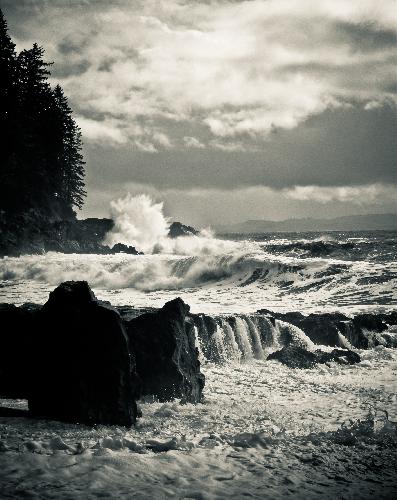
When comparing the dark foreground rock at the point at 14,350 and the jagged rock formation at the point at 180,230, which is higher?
the jagged rock formation at the point at 180,230

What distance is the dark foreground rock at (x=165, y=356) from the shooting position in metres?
9.16

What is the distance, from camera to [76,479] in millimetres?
4875

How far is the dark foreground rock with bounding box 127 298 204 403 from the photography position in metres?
9.16

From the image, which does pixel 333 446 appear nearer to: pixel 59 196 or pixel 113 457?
pixel 113 457

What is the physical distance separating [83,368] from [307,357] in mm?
7242

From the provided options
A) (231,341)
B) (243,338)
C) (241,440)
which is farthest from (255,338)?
(241,440)

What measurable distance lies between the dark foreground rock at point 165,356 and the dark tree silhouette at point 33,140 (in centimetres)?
3052

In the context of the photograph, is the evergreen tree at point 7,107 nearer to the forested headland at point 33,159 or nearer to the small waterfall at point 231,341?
the forested headland at point 33,159

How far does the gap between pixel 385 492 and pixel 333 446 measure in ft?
4.45

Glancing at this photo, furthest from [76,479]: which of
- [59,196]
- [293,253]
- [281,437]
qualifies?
[59,196]

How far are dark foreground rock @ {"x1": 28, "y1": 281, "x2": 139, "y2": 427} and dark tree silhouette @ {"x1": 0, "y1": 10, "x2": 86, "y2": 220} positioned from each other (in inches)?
1255

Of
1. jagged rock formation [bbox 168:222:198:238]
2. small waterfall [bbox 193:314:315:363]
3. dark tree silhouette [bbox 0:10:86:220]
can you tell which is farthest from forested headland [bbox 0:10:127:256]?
jagged rock formation [bbox 168:222:198:238]

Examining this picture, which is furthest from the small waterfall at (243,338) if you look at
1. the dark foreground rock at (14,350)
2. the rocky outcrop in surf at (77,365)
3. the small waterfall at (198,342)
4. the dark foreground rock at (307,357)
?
the dark foreground rock at (14,350)

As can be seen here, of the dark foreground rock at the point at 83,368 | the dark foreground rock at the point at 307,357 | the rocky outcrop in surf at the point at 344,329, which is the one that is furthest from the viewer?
the rocky outcrop in surf at the point at 344,329
